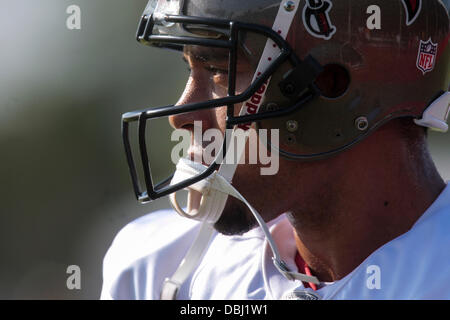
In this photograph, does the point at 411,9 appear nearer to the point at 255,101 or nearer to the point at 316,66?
the point at 316,66

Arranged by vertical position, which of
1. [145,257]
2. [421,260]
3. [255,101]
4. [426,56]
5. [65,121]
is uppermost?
[426,56]

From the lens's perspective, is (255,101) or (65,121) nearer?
(255,101)

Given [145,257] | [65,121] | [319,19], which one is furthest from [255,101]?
[65,121]

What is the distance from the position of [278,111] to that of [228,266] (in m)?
0.63

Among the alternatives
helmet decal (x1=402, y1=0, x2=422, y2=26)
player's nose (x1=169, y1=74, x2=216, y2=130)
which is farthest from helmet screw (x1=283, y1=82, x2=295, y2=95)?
helmet decal (x1=402, y1=0, x2=422, y2=26)

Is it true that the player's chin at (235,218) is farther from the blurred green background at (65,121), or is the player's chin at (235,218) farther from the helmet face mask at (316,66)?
the blurred green background at (65,121)

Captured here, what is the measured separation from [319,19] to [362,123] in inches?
12.1

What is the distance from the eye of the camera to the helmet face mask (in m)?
1.95

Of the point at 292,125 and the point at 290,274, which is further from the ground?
the point at 292,125

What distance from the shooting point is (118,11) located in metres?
6.29

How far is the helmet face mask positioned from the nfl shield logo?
0.04 feet

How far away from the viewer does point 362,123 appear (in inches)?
78.8
